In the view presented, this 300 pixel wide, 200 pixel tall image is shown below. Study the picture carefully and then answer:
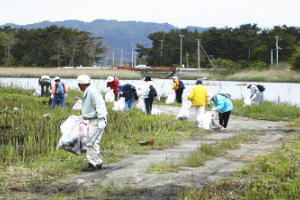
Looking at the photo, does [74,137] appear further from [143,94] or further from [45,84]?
[45,84]

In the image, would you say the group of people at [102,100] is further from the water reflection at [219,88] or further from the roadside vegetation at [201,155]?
the water reflection at [219,88]

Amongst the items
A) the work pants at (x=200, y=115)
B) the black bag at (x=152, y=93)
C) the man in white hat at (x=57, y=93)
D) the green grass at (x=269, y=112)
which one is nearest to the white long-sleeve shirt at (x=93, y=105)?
the work pants at (x=200, y=115)

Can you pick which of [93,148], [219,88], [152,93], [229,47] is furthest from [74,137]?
[229,47]

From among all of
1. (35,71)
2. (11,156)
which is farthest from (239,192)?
(35,71)

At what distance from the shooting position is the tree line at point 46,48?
242ft

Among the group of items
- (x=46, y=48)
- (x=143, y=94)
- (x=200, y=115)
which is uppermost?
(x=46, y=48)

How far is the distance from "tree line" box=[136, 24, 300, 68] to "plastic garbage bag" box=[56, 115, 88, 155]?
5673 centimetres

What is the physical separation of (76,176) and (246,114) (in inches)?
508

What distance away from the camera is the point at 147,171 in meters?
8.19

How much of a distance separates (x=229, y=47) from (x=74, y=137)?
70.3 meters

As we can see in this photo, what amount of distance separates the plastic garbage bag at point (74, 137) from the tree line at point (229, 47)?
56731 mm

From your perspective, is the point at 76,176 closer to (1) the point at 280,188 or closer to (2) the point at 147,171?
(2) the point at 147,171

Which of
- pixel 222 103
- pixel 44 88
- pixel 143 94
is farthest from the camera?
pixel 44 88

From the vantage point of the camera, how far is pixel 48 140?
10312mm
